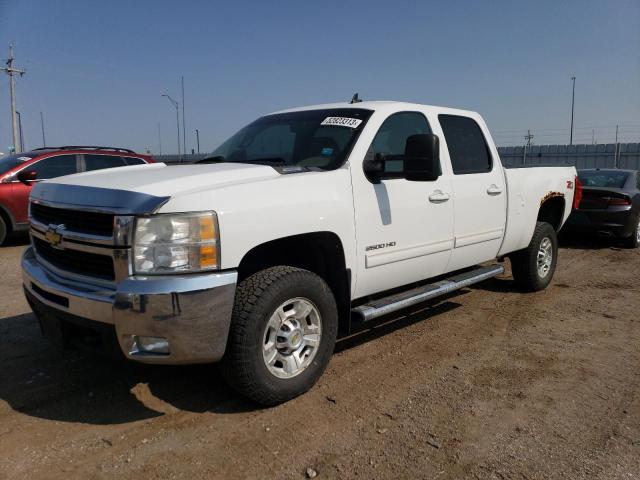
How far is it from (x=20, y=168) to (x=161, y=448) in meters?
8.39

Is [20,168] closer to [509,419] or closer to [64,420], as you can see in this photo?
[64,420]

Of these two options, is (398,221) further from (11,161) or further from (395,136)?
(11,161)

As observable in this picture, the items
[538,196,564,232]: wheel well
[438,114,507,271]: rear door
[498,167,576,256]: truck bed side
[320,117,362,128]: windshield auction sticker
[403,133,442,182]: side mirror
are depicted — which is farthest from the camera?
[538,196,564,232]: wheel well

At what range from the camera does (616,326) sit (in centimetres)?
513

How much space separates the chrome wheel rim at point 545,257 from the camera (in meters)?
6.31

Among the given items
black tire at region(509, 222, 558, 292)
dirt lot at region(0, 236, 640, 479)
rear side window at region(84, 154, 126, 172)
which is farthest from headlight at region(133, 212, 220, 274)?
rear side window at region(84, 154, 126, 172)

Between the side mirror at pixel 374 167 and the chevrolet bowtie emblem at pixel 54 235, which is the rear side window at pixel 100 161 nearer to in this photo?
the chevrolet bowtie emblem at pixel 54 235

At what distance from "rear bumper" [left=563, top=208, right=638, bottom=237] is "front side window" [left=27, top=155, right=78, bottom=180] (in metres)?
9.13

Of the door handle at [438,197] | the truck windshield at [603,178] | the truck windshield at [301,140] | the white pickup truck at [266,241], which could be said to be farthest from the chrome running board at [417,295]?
the truck windshield at [603,178]

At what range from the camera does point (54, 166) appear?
32.6 ft

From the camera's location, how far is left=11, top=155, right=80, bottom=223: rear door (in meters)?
9.44

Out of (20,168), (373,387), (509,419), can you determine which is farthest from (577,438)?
(20,168)

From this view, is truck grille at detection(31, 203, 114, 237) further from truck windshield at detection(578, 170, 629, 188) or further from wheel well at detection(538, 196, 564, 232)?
truck windshield at detection(578, 170, 629, 188)

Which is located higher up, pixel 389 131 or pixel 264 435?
pixel 389 131
